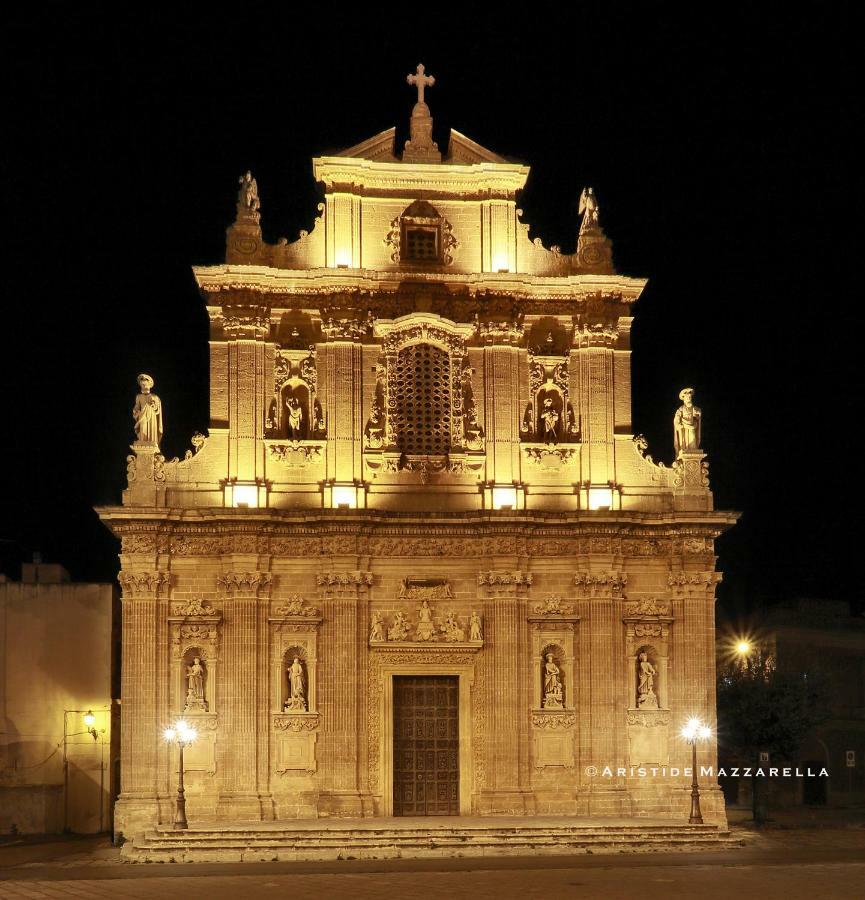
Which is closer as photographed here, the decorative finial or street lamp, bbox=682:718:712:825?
street lamp, bbox=682:718:712:825

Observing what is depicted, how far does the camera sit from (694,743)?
3562cm

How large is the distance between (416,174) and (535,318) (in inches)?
182

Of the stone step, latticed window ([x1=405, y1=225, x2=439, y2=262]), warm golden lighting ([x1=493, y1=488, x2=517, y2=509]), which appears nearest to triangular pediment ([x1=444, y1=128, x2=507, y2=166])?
latticed window ([x1=405, y1=225, x2=439, y2=262])

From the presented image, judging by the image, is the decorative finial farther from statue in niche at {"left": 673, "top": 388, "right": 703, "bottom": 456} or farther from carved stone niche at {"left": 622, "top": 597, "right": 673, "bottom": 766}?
carved stone niche at {"left": 622, "top": 597, "right": 673, "bottom": 766}

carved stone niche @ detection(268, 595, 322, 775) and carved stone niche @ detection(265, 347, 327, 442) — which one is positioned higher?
carved stone niche @ detection(265, 347, 327, 442)

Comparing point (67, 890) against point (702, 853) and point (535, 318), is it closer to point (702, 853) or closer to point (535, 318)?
point (702, 853)

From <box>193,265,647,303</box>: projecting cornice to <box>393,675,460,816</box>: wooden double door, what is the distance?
9386mm

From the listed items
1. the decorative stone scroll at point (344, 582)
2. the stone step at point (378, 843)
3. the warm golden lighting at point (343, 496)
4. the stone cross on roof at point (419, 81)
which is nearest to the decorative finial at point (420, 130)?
the stone cross on roof at point (419, 81)

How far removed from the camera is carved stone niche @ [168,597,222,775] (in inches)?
1417

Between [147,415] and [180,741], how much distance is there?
25.5 ft

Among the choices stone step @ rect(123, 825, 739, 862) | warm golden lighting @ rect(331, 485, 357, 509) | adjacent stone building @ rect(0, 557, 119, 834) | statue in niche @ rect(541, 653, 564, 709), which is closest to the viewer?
stone step @ rect(123, 825, 739, 862)

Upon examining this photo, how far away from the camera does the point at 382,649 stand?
36.9 m

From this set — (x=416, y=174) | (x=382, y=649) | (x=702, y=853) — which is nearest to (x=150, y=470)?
(x=382, y=649)

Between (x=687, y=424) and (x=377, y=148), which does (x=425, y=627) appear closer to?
(x=687, y=424)
